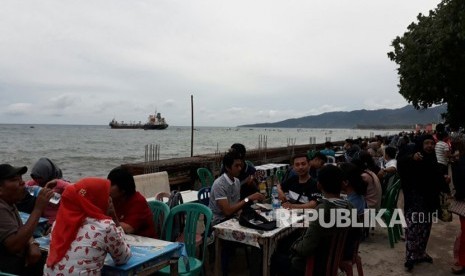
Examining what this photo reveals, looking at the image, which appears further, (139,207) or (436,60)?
(436,60)

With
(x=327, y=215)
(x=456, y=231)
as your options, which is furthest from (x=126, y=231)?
(x=456, y=231)

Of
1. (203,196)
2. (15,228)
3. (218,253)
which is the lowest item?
(218,253)

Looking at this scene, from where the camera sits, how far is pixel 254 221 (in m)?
3.41

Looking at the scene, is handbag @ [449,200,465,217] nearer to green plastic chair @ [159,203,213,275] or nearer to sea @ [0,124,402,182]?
green plastic chair @ [159,203,213,275]

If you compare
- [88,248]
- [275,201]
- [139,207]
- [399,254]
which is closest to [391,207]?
[399,254]

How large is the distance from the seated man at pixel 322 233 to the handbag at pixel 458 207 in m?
1.98

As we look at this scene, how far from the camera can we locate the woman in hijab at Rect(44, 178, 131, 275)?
212 centimetres

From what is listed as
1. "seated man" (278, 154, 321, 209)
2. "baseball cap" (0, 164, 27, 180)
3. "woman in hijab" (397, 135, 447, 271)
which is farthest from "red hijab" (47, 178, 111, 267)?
"woman in hijab" (397, 135, 447, 271)

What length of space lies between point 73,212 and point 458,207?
3957 mm

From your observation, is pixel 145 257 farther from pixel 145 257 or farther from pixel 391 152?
pixel 391 152

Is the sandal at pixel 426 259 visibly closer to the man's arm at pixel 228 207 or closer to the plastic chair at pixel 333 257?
the plastic chair at pixel 333 257

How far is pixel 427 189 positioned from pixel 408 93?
30.2 ft

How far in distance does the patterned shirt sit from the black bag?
148 cm

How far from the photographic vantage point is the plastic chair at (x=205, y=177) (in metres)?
7.71
